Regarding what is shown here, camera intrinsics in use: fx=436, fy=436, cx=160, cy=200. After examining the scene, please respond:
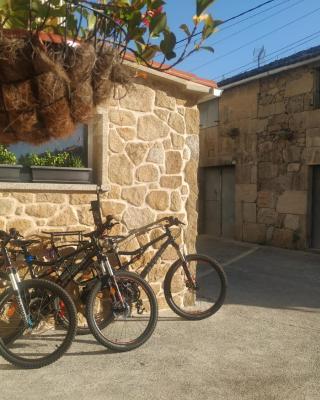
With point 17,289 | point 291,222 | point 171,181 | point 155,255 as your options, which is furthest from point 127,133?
point 291,222

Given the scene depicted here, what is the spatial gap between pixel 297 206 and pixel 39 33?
8733 millimetres

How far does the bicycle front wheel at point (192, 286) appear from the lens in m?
4.62

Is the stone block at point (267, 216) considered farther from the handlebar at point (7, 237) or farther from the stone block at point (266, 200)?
the handlebar at point (7, 237)

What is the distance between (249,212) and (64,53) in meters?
9.68

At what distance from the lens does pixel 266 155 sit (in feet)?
34.1

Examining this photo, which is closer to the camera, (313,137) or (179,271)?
(179,271)

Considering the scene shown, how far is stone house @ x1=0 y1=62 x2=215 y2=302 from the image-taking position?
162 inches

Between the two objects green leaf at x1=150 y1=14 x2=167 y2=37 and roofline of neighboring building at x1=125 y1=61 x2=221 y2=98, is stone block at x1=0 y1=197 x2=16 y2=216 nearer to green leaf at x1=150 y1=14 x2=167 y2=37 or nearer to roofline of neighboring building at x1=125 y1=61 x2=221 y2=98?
roofline of neighboring building at x1=125 y1=61 x2=221 y2=98

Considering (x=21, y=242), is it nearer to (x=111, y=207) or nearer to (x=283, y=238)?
(x=111, y=207)

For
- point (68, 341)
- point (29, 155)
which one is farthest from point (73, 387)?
point (29, 155)

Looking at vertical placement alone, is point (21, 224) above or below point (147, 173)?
below

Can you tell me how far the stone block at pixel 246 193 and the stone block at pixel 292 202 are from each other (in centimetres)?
81

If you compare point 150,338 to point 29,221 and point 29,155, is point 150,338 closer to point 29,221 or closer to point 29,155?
point 29,221

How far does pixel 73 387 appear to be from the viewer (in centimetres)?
312
